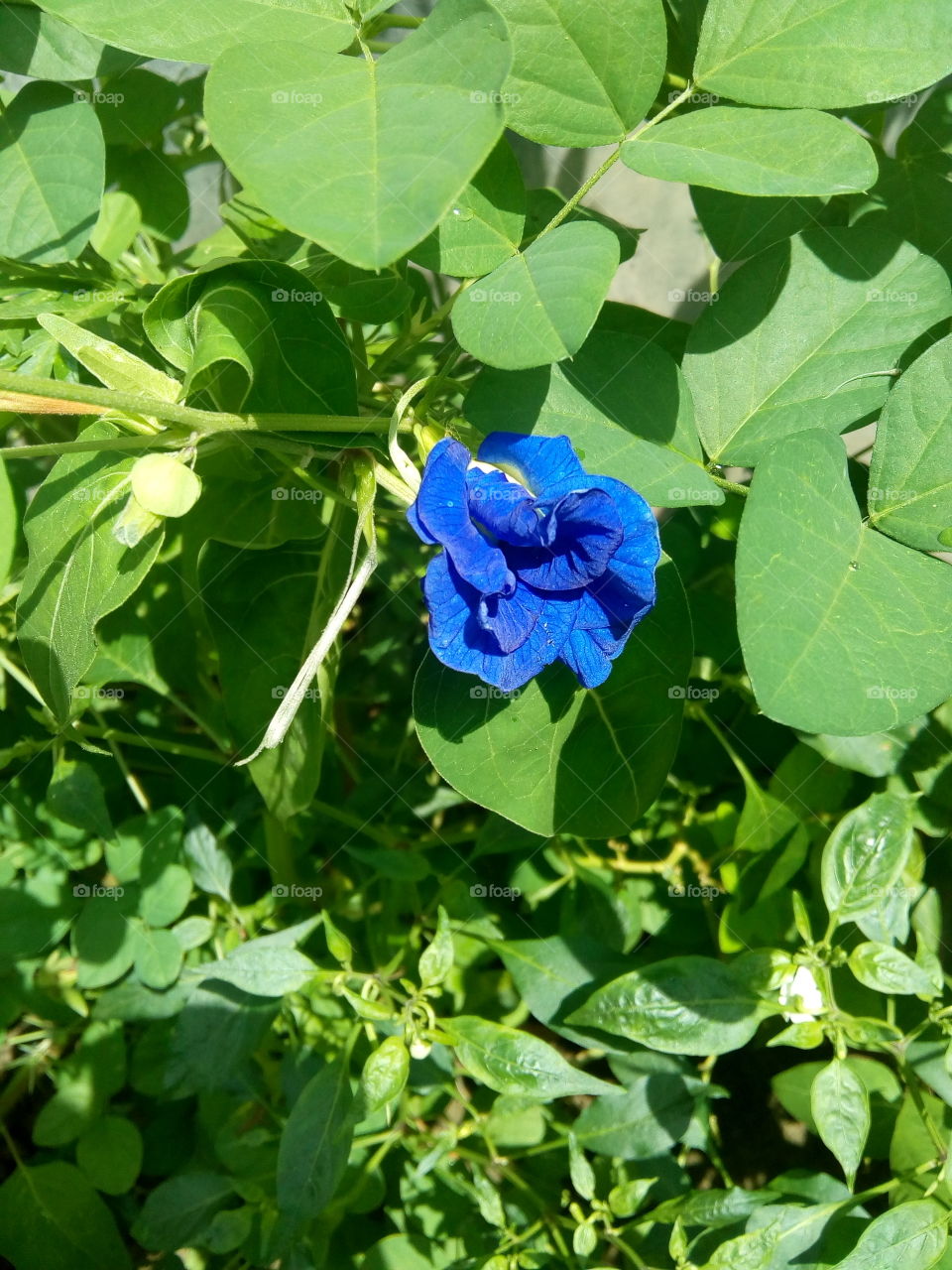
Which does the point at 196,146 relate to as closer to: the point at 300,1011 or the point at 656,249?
the point at 656,249

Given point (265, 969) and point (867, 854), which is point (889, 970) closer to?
point (867, 854)

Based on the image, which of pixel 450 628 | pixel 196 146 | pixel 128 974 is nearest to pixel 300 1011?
pixel 128 974

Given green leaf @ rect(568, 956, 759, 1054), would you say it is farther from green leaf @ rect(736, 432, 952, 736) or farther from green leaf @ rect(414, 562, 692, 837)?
green leaf @ rect(736, 432, 952, 736)

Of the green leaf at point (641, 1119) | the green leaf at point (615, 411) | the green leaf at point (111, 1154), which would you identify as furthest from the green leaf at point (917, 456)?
→ the green leaf at point (111, 1154)

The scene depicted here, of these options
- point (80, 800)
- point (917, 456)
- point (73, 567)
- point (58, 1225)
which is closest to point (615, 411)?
point (917, 456)

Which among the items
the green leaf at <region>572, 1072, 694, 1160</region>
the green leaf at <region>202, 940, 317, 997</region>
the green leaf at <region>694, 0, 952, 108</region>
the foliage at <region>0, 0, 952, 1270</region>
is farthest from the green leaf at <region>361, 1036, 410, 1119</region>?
the green leaf at <region>694, 0, 952, 108</region>
